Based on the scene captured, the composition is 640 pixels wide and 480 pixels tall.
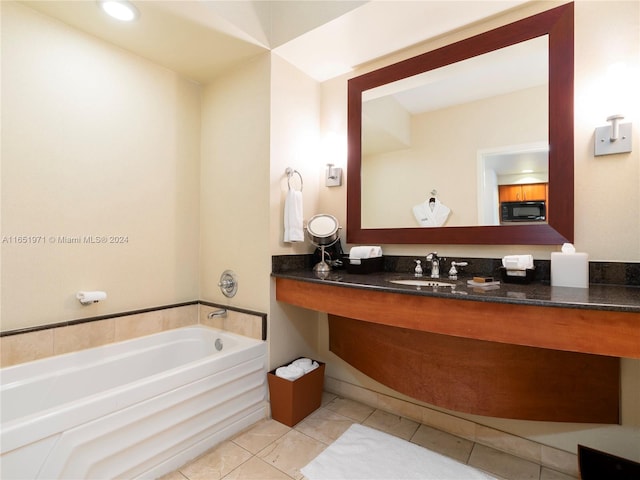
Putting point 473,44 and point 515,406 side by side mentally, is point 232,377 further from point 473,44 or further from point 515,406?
point 473,44

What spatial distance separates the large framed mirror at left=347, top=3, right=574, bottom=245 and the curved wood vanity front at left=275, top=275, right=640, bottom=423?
1.93 feet

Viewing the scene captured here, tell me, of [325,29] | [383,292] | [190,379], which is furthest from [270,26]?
[190,379]

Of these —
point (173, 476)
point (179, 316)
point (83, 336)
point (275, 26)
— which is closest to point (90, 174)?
point (83, 336)

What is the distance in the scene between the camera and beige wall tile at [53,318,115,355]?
1700mm

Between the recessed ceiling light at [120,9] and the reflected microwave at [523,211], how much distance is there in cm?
225

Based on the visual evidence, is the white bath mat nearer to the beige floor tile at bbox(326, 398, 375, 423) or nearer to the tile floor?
the tile floor

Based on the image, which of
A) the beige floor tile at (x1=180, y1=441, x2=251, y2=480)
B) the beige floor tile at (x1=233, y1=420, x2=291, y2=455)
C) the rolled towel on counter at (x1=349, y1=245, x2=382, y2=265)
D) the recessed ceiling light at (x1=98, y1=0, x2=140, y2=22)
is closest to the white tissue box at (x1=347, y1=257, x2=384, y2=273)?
the rolled towel on counter at (x1=349, y1=245, x2=382, y2=265)

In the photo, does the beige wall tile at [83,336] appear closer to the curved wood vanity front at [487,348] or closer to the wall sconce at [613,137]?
the curved wood vanity front at [487,348]

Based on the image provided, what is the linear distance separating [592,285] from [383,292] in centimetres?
96

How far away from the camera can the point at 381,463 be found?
59.7 inches

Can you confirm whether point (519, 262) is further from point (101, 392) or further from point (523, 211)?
point (101, 392)

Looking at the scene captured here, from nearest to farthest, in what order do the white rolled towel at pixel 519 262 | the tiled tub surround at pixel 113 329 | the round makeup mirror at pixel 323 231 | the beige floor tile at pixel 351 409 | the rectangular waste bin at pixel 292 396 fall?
1. the white rolled towel at pixel 519 262
2. the tiled tub surround at pixel 113 329
3. the rectangular waste bin at pixel 292 396
4. the beige floor tile at pixel 351 409
5. the round makeup mirror at pixel 323 231

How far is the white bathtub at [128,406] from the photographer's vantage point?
1.09 m

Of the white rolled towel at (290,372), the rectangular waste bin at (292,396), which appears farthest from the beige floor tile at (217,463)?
the white rolled towel at (290,372)
